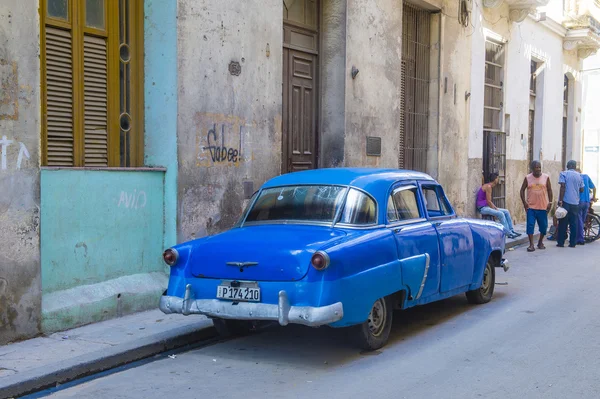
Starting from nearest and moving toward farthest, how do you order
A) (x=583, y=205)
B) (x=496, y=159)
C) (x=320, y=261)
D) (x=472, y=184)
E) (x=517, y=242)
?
(x=320, y=261), (x=583, y=205), (x=517, y=242), (x=472, y=184), (x=496, y=159)

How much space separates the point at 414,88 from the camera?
16.0 meters

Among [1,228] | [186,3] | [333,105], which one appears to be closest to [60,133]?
[1,228]

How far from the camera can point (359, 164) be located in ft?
43.5

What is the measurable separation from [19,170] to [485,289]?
5.59 m

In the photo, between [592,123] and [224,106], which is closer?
[224,106]

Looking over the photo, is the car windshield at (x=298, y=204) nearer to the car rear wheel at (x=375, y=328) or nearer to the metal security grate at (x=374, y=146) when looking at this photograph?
the car rear wheel at (x=375, y=328)

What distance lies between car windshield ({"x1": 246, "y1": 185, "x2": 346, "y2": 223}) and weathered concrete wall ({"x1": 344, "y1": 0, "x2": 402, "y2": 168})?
5.32m

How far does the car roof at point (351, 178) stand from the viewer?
7.27 m

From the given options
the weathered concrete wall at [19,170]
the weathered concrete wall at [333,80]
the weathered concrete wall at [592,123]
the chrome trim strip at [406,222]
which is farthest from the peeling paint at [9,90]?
the weathered concrete wall at [592,123]

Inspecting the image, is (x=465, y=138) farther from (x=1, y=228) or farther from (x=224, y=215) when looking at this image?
(x=1, y=228)

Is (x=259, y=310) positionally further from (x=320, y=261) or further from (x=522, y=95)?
(x=522, y=95)

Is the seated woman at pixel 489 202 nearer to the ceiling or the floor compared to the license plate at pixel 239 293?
A: nearer to the ceiling

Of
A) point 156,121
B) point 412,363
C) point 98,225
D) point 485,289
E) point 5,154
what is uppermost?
point 156,121

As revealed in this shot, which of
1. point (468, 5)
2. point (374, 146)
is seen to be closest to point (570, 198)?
point (374, 146)
